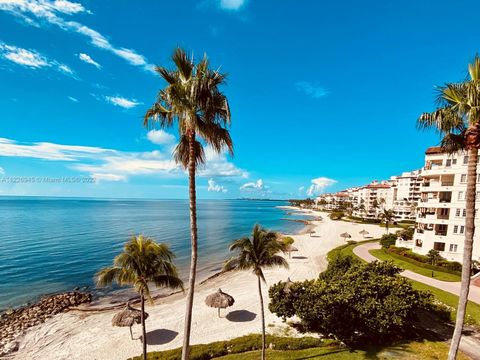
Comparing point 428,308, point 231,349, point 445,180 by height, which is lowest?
point 231,349

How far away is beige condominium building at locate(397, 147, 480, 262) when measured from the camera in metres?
34.0

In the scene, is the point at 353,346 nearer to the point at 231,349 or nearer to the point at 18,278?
the point at 231,349

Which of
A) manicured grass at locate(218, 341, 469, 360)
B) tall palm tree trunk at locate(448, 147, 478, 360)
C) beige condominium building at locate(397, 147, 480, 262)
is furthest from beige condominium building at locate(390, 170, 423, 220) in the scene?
tall palm tree trunk at locate(448, 147, 478, 360)

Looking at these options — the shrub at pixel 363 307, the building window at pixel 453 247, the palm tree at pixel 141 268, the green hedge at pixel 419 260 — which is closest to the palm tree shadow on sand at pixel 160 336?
the shrub at pixel 363 307

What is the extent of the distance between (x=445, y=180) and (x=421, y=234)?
28.8 ft

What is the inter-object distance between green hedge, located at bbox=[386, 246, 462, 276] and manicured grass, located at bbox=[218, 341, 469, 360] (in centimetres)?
2022

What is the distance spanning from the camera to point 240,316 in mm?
24172

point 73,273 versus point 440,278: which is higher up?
point 440,278

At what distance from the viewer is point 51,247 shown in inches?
2132

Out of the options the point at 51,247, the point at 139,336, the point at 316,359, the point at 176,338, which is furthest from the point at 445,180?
the point at 51,247

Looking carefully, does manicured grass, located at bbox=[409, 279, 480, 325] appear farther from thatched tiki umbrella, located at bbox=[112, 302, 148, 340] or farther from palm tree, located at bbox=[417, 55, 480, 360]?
thatched tiki umbrella, located at bbox=[112, 302, 148, 340]

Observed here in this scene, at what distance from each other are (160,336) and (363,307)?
15604 millimetres

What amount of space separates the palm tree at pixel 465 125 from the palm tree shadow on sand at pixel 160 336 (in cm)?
1823

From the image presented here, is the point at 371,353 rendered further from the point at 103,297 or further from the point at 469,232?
the point at 103,297
